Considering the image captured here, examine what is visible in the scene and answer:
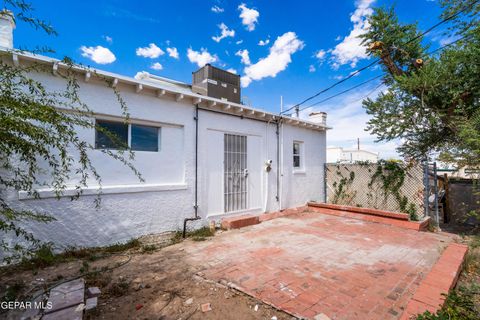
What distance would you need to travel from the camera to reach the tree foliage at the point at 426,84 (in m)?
5.43

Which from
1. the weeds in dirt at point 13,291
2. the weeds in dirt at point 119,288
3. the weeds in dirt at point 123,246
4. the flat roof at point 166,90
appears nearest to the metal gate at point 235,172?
the flat roof at point 166,90

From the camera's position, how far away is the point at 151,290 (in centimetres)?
297

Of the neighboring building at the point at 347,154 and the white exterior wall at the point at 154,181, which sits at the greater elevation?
the neighboring building at the point at 347,154

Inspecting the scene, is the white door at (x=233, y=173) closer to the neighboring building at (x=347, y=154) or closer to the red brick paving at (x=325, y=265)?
the red brick paving at (x=325, y=265)

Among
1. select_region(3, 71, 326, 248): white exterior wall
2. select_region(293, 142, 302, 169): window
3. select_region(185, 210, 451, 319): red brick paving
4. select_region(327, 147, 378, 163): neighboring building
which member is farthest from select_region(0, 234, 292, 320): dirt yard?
select_region(327, 147, 378, 163): neighboring building

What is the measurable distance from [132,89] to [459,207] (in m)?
10.6

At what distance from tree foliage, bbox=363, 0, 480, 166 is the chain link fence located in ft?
2.19

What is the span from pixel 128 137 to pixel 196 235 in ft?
9.21

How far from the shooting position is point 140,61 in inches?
310

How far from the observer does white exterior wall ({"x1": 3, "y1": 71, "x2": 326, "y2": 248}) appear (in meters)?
4.21

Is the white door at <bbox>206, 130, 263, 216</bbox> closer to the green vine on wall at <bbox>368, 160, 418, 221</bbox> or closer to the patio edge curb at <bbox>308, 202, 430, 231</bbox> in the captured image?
the patio edge curb at <bbox>308, 202, 430, 231</bbox>

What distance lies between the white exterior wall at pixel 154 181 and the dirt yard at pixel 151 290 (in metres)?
0.75

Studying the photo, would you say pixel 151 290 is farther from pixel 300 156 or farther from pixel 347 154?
pixel 347 154

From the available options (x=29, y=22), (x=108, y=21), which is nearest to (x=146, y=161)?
(x=29, y=22)
